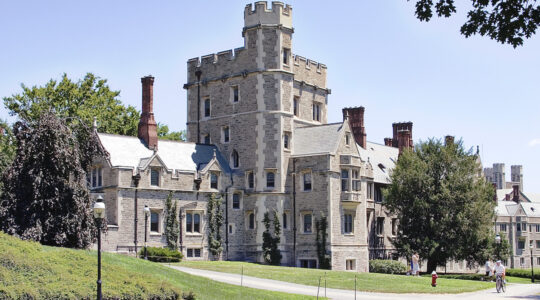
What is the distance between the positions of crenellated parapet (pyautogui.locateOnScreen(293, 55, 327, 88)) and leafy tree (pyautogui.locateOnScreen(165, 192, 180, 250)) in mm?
13738

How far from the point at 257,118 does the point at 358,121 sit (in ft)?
45.0

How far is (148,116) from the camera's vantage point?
4894 cm

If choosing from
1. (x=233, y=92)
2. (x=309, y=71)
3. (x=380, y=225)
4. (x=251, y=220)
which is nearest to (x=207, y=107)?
(x=233, y=92)

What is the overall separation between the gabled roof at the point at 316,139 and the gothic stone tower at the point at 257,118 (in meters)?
0.74

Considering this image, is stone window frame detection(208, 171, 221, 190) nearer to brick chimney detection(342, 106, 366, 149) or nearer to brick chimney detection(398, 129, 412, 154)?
brick chimney detection(342, 106, 366, 149)

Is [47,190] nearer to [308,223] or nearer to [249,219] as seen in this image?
[249,219]

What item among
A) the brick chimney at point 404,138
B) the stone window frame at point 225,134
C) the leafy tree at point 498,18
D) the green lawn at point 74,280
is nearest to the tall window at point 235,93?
the stone window frame at point 225,134

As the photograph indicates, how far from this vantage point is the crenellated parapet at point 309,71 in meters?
54.2

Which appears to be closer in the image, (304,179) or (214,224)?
(214,224)

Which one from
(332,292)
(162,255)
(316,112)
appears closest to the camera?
(332,292)

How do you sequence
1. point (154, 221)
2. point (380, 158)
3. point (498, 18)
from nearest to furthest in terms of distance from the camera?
point (498, 18) < point (154, 221) < point (380, 158)

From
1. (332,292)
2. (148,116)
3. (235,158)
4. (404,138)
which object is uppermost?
(404,138)

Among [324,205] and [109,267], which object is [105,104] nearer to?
[324,205]

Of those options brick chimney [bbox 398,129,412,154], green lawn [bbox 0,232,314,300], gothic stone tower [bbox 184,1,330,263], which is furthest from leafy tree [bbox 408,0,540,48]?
brick chimney [bbox 398,129,412,154]
